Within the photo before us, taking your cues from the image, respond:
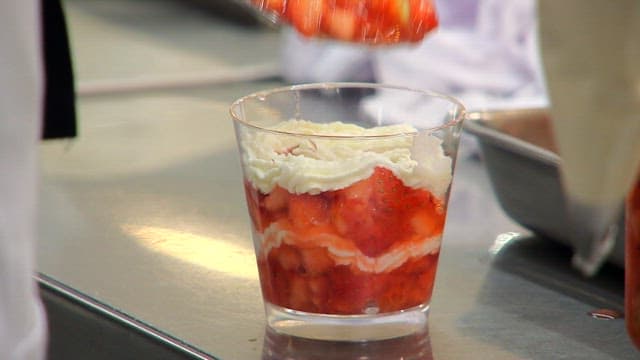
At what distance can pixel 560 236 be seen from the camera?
76 cm

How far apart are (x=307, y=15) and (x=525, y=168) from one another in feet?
0.66

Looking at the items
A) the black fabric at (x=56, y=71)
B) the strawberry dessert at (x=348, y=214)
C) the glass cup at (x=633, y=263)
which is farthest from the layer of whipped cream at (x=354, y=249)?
the black fabric at (x=56, y=71)

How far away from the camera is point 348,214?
0.63 metres

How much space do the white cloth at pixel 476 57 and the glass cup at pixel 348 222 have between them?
1.49 feet

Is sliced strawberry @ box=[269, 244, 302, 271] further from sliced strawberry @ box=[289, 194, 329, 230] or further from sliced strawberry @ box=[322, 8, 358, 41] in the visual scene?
sliced strawberry @ box=[322, 8, 358, 41]

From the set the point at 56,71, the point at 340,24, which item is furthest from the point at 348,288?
the point at 56,71

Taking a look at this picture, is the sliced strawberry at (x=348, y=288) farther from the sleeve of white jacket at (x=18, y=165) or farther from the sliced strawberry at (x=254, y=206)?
the sleeve of white jacket at (x=18, y=165)

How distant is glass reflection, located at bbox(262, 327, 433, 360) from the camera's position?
0.63 metres

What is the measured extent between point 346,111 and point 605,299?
204 millimetres

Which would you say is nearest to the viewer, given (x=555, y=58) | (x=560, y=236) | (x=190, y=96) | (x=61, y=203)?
→ (x=555, y=58)

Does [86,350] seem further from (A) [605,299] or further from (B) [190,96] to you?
(B) [190,96]

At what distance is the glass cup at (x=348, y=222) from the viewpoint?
0.63m

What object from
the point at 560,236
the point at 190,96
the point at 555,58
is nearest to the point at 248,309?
the point at 560,236

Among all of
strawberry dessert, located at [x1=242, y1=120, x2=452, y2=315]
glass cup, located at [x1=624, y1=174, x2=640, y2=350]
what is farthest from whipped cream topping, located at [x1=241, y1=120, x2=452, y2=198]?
glass cup, located at [x1=624, y1=174, x2=640, y2=350]
